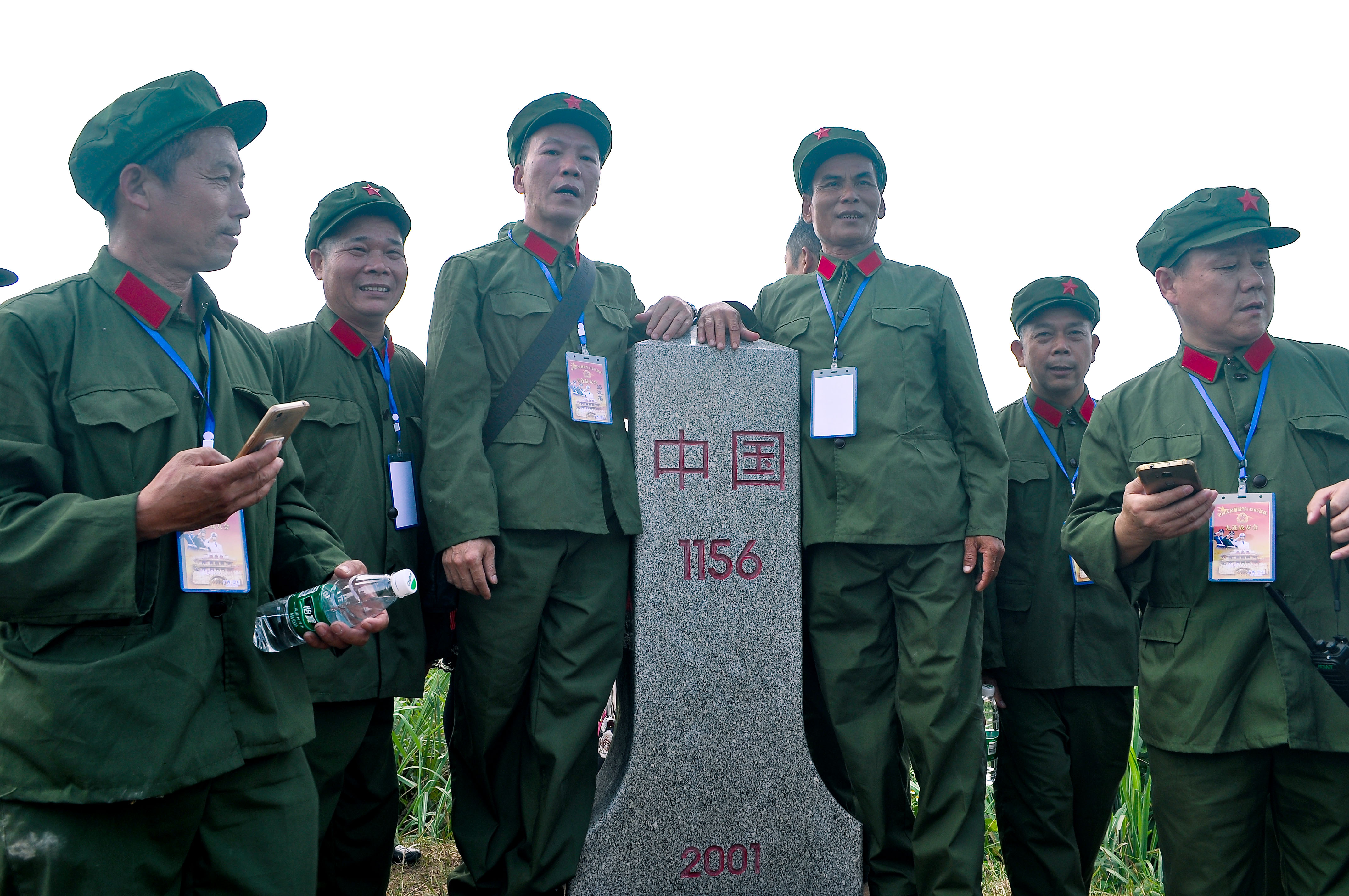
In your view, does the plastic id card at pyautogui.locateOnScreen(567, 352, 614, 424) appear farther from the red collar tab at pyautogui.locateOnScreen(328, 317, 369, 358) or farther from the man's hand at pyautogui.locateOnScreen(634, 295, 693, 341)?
the red collar tab at pyautogui.locateOnScreen(328, 317, 369, 358)

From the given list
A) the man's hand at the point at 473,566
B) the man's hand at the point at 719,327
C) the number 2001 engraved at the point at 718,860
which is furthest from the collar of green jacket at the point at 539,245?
the number 2001 engraved at the point at 718,860

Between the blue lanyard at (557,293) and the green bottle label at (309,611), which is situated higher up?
the blue lanyard at (557,293)

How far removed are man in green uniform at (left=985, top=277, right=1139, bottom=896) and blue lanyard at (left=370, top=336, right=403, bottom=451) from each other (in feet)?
7.76

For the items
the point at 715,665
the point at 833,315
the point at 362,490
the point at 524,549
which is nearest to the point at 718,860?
the point at 715,665

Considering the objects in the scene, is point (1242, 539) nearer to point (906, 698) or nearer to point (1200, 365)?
point (1200, 365)

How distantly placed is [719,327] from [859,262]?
607mm

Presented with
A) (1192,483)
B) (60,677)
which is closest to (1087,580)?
(1192,483)

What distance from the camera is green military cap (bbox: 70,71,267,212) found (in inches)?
85.7

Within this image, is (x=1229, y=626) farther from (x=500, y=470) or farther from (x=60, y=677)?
(x=60, y=677)

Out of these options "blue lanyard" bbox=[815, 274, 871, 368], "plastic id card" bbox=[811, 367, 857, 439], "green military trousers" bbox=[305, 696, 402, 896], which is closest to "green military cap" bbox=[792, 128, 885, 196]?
"blue lanyard" bbox=[815, 274, 871, 368]

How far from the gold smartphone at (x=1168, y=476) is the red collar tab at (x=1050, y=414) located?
5.02 ft

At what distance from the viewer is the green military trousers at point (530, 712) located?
3.20 m

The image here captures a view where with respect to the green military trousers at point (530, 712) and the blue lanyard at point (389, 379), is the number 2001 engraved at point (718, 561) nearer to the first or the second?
the green military trousers at point (530, 712)

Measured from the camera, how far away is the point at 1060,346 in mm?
4199
